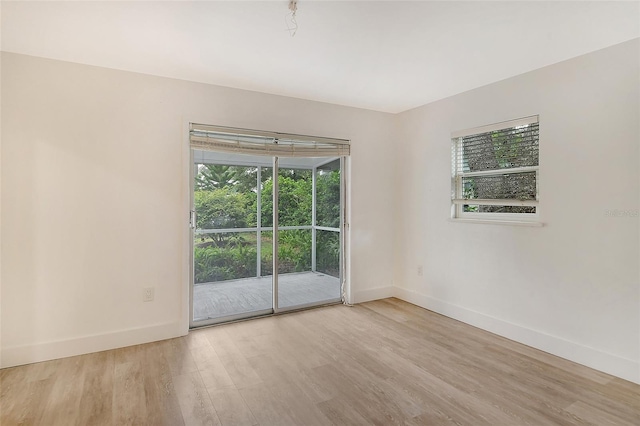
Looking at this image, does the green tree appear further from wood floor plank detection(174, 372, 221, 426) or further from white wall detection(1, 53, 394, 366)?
wood floor plank detection(174, 372, 221, 426)

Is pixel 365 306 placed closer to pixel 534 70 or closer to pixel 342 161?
pixel 342 161

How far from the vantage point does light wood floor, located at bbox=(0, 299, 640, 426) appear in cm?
193

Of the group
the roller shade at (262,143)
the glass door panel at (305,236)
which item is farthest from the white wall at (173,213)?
the glass door panel at (305,236)

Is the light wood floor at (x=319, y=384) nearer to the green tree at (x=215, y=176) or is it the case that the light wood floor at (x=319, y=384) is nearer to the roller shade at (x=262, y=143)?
the green tree at (x=215, y=176)

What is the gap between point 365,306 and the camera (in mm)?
4004

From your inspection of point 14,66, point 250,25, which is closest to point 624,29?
point 250,25

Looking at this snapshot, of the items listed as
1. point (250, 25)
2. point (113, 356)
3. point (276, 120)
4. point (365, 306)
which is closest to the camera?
point (250, 25)

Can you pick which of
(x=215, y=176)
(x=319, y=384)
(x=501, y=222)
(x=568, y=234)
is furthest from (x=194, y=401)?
(x=568, y=234)

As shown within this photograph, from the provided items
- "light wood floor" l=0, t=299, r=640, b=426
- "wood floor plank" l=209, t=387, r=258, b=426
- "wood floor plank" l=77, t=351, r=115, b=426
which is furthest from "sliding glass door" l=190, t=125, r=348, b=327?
"wood floor plank" l=209, t=387, r=258, b=426

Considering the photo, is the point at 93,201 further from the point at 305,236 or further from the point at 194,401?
the point at 305,236

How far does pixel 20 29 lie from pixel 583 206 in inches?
175

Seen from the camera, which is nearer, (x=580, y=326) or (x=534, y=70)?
(x=580, y=326)

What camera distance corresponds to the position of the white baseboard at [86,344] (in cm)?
253

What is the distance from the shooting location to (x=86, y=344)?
2746 mm
